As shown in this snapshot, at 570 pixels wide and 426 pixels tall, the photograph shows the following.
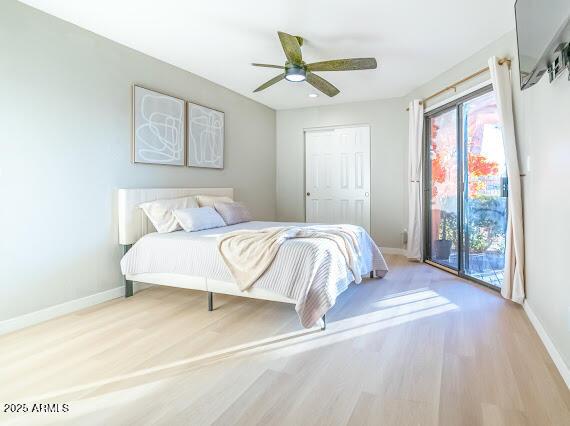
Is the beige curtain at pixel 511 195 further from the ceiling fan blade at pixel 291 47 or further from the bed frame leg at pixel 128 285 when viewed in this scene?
the bed frame leg at pixel 128 285

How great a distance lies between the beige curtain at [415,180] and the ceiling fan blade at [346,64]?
6.23ft

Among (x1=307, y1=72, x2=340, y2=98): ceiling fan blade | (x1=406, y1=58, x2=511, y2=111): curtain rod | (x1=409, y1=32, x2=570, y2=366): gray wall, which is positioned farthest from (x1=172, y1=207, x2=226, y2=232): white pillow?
(x1=406, y1=58, x2=511, y2=111): curtain rod

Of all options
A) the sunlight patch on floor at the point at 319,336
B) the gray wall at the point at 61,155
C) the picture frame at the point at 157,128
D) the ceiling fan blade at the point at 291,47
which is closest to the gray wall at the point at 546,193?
the sunlight patch on floor at the point at 319,336

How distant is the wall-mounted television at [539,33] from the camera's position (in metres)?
1.51

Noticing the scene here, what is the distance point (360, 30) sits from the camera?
3084 mm

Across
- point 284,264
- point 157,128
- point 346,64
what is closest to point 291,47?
point 346,64

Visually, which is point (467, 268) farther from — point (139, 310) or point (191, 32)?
point (191, 32)

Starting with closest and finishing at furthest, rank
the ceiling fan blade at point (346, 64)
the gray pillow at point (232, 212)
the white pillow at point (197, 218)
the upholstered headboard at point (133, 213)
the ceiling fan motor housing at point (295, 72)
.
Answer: the ceiling fan blade at point (346, 64)
the ceiling fan motor housing at point (295, 72)
the upholstered headboard at point (133, 213)
the white pillow at point (197, 218)
the gray pillow at point (232, 212)

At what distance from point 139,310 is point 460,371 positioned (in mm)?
2485

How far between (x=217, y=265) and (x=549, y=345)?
7.57 feet

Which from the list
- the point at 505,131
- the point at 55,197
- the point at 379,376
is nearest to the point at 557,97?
the point at 505,131

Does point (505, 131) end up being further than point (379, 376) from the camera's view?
Yes

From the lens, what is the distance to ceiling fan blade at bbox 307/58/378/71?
301cm

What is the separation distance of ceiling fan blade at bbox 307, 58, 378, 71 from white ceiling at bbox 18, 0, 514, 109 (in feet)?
0.96
